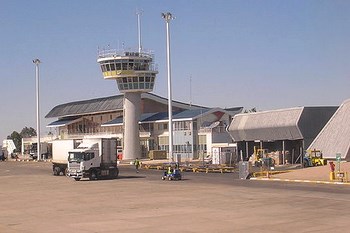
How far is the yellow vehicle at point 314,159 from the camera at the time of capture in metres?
60.2

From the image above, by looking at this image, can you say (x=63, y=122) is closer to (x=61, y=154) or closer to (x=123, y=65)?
(x=123, y=65)

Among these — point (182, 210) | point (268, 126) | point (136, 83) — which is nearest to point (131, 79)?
point (136, 83)

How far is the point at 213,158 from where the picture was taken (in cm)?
7544

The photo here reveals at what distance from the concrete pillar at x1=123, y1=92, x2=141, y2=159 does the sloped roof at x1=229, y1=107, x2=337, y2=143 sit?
97.8 feet

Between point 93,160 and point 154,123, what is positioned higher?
point 154,123

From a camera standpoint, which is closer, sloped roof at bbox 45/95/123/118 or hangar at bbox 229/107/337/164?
hangar at bbox 229/107/337/164

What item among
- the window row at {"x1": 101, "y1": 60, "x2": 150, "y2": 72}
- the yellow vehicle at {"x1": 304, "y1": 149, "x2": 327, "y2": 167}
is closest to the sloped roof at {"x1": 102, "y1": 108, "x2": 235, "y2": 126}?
the window row at {"x1": 101, "y1": 60, "x2": 150, "y2": 72}

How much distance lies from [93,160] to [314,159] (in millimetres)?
23491

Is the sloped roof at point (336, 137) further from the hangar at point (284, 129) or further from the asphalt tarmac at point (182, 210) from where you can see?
the asphalt tarmac at point (182, 210)

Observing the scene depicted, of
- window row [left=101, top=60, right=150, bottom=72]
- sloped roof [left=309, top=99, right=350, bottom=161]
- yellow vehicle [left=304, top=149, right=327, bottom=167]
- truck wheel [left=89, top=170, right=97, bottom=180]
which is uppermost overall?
window row [left=101, top=60, right=150, bottom=72]

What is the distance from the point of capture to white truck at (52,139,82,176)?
64.0 metres

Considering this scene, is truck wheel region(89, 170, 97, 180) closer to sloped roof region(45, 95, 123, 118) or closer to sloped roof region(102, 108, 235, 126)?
sloped roof region(102, 108, 235, 126)

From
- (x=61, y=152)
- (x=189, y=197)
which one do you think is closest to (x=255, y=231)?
(x=189, y=197)

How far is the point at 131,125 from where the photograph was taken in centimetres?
10350
